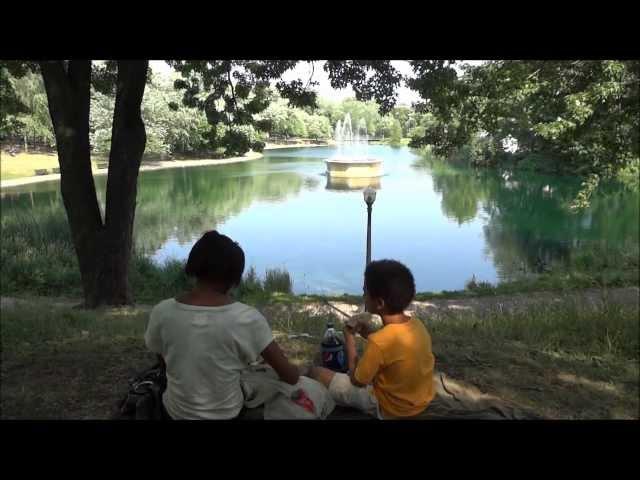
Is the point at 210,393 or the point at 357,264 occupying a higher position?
the point at 210,393

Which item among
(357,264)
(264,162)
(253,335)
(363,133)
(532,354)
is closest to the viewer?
(253,335)

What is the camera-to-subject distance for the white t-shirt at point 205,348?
2.07 metres

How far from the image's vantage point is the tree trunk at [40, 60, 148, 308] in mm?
7816

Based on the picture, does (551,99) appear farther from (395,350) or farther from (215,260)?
(215,260)

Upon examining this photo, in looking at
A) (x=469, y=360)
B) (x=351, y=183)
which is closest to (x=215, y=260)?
(x=469, y=360)

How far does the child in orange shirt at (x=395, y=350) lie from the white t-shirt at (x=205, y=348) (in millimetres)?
493

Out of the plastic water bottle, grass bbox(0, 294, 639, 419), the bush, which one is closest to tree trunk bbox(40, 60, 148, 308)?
grass bbox(0, 294, 639, 419)

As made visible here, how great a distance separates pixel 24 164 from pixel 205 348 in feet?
150

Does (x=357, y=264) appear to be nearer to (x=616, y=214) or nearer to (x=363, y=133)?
(x=616, y=214)

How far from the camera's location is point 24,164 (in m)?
41.6

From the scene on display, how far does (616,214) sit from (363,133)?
5317cm

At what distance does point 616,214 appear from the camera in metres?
26.0

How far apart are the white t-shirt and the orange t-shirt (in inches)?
19.3
